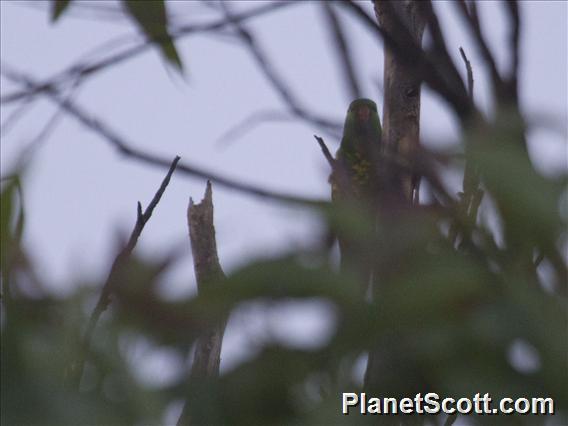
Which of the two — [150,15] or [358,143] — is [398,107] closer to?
[150,15]

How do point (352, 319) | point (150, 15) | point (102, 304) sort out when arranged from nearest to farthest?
point (352, 319), point (102, 304), point (150, 15)

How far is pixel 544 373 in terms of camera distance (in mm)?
565

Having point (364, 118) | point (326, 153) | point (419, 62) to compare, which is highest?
point (364, 118)

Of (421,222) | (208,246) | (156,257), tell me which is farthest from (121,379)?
(208,246)

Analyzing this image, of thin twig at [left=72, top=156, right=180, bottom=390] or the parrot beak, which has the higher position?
the parrot beak

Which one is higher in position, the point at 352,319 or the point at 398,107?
the point at 398,107

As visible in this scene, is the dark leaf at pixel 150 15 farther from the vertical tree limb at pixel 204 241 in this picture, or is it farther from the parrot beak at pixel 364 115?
the parrot beak at pixel 364 115

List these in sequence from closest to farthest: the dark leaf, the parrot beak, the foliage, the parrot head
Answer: the foliage, the dark leaf, the parrot head, the parrot beak

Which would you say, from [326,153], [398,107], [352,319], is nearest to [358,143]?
[398,107]

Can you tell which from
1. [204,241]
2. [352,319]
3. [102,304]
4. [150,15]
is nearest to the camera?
[352,319]

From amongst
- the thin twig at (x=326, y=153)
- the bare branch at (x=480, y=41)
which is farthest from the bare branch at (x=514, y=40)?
the thin twig at (x=326, y=153)

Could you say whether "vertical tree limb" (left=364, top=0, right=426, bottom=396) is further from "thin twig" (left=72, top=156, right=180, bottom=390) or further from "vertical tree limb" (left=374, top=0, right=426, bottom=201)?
"thin twig" (left=72, top=156, right=180, bottom=390)

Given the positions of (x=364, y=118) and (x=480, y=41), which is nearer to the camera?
(x=480, y=41)

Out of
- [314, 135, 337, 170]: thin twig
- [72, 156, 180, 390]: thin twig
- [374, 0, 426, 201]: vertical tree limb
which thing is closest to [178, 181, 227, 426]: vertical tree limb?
[374, 0, 426, 201]: vertical tree limb
